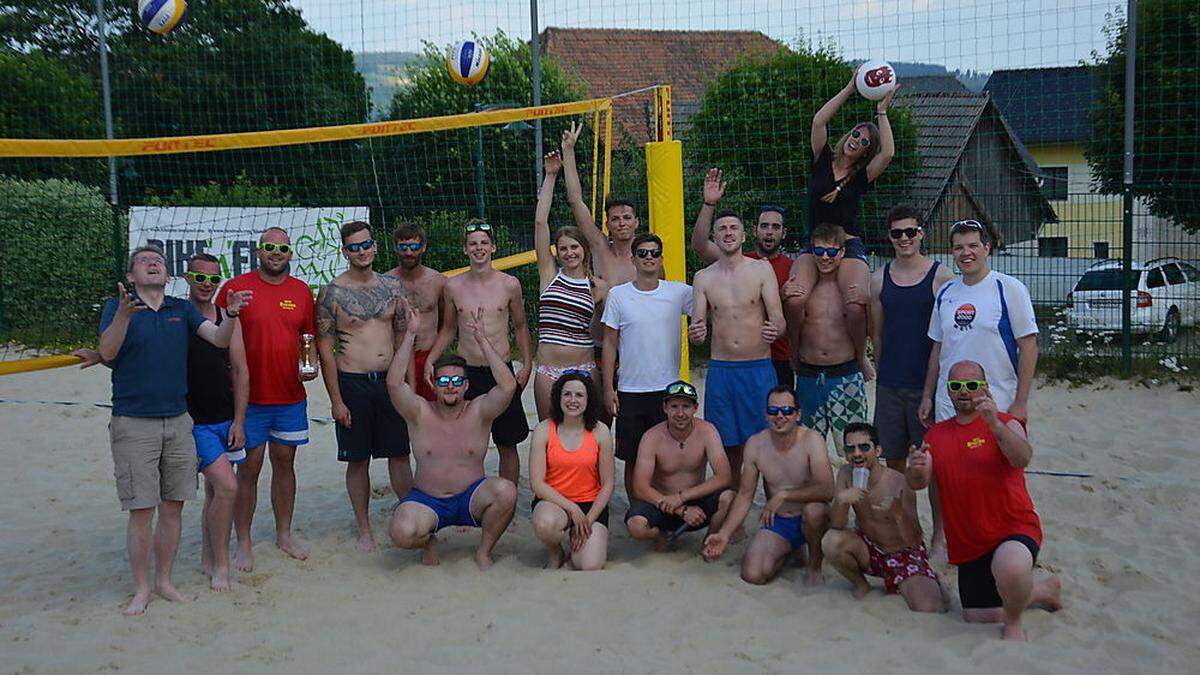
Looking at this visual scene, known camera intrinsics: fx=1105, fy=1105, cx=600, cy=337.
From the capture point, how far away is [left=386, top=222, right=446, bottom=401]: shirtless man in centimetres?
528

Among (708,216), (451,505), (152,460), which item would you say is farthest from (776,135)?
(152,460)

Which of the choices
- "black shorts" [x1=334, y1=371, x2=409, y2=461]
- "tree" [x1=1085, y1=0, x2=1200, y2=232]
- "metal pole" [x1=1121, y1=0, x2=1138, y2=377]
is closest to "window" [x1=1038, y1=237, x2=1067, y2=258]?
"metal pole" [x1=1121, y1=0, x2=1138, y2=377]

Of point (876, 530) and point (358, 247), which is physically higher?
point (358, 247)

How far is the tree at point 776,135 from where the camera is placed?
30.9 feet

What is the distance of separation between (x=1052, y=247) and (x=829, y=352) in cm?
392

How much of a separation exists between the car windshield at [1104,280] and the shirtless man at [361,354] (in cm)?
541

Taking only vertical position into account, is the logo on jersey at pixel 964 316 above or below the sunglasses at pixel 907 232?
below

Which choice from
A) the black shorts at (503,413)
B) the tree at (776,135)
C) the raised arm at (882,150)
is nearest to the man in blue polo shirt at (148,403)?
the black shorts at (503,413)

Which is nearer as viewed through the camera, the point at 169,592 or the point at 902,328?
the point at 169,592

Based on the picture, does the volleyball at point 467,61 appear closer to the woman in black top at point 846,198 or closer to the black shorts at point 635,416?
the woman in black top at point 846,198

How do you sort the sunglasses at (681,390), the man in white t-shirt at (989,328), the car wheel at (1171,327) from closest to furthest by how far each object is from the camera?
the man in white t-shirt at (989,328)
the sunglasses at (681,390)
the car wheel at (1171,327)

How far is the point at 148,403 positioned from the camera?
4.29 meters

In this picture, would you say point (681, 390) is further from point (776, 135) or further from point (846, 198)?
point (776, 135)

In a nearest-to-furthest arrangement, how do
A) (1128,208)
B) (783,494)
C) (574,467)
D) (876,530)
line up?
(876,530)
(783,494)
(574,467)
(1128,208)
